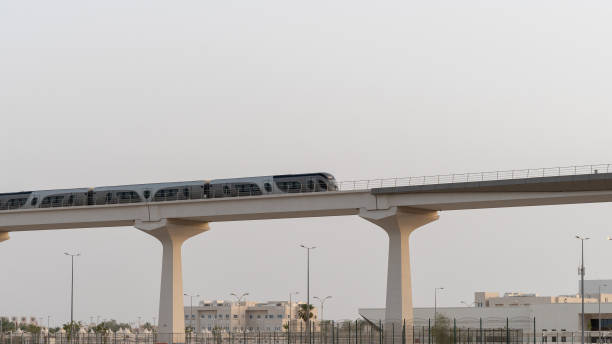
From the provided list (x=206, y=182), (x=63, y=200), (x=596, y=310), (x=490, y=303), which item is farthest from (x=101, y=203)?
(x=490, y=303)

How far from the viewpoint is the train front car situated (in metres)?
78.4

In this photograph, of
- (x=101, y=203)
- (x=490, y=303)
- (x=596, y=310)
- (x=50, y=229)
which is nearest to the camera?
(x=101, y=203)

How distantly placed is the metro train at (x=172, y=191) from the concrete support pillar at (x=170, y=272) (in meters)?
2.58

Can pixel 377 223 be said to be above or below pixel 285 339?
above

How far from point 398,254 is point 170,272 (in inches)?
871

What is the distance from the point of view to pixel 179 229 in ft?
280

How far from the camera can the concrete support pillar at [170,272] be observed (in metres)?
84.0

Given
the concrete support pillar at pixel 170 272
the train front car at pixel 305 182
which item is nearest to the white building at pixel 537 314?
the concrete support pillar at pixel 170 272

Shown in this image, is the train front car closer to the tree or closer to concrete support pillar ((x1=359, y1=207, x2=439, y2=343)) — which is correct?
concrete support pillar ((x1=359, y1=207, x2=439, y2=343))

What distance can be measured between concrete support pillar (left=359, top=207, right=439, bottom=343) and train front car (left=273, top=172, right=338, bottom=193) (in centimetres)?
437

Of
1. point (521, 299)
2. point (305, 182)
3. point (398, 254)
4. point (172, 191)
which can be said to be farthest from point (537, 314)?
point (172, 191)

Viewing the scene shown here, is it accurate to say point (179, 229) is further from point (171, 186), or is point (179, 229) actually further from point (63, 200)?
point (63, 200)

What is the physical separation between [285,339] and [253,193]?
19.5 metres

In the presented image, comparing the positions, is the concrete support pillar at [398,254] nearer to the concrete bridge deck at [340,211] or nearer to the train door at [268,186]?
the concrete bridge deck at [340,211]
